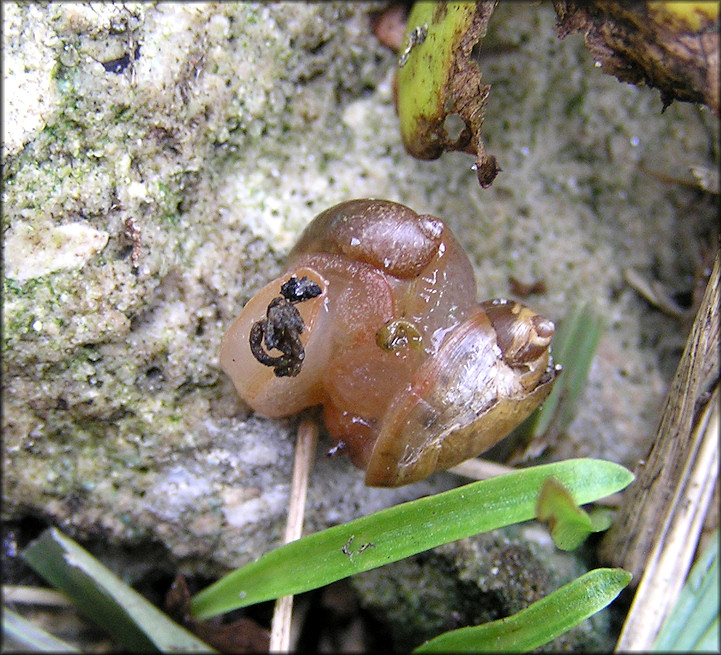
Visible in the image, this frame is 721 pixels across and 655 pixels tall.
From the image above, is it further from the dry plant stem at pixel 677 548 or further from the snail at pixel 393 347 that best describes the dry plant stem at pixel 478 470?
the dry plant stem at pixel 677 548

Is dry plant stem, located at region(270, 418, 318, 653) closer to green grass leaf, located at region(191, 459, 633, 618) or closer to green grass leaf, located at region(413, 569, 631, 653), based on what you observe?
green grass leaf, located at region(191, 459, 633, 618)

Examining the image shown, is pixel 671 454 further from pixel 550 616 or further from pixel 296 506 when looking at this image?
pixel 296 506

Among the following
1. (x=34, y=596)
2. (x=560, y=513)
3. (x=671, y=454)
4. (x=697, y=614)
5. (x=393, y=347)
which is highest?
(x=393, y=347)

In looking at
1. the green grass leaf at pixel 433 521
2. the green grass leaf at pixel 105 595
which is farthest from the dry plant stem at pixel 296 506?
the green grass leaf at pixel 105 595

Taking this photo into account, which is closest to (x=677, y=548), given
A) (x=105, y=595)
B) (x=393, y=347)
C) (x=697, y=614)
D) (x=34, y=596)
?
(x=697, y=614)

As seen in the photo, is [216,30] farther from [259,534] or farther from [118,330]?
[259,534]

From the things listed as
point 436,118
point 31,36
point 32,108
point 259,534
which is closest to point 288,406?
point 259,534
